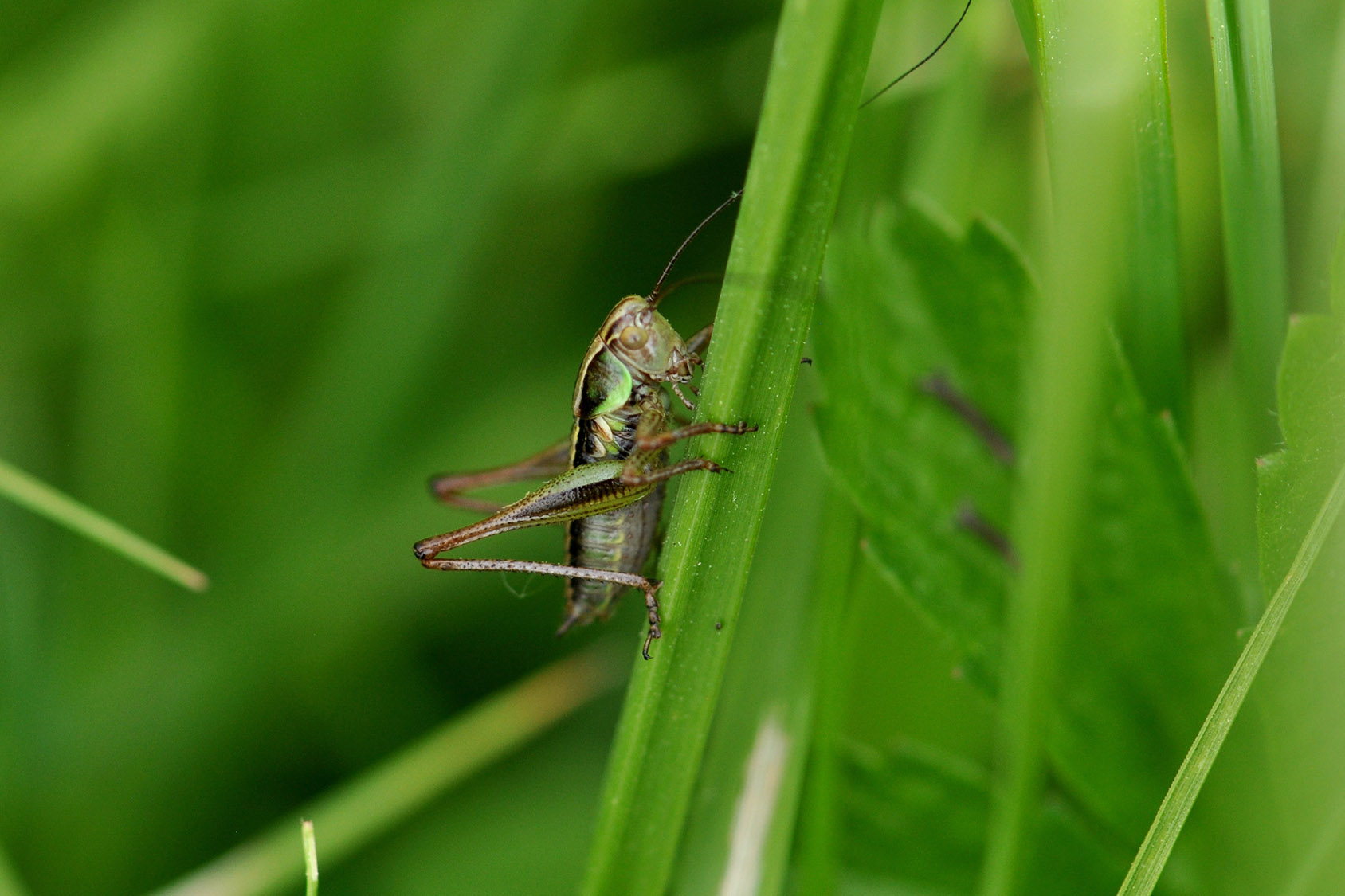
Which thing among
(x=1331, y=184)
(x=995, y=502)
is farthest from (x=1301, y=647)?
(x=1331, y=184)

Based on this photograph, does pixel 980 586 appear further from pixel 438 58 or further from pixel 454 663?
pixel 438 58

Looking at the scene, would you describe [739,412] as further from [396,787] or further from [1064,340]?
[396,787]

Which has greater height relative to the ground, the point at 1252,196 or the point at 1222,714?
the point at 1252,196

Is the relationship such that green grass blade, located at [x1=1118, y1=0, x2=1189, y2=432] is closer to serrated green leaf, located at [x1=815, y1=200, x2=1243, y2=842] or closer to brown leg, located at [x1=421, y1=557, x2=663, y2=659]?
serrated green leaf, located at [x1=815, y1=200, x2=1243, y2=842]

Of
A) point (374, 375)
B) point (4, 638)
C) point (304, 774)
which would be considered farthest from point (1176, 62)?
point (4, 638)

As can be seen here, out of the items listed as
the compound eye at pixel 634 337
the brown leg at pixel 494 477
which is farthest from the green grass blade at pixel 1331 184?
the brown leg at pixel 494 477

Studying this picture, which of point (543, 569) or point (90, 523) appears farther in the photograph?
point (543, 569)

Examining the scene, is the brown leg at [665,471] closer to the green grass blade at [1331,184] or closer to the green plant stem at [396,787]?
the green plant stem at [396,787]
